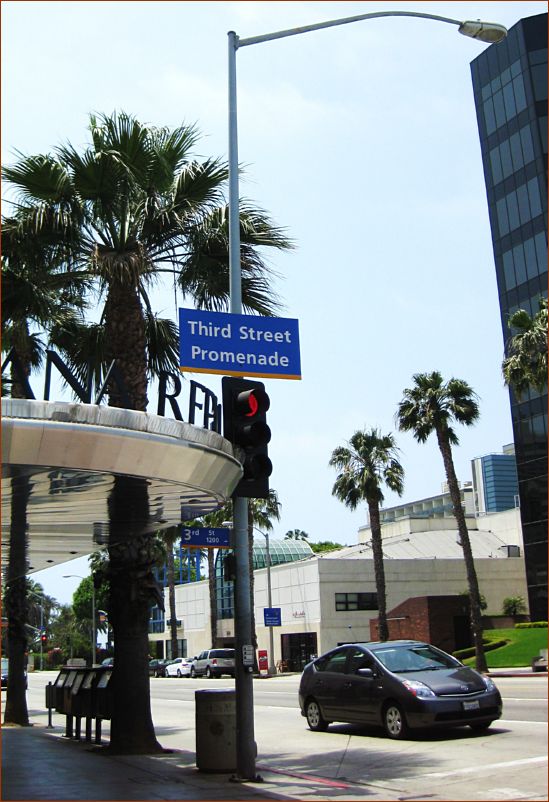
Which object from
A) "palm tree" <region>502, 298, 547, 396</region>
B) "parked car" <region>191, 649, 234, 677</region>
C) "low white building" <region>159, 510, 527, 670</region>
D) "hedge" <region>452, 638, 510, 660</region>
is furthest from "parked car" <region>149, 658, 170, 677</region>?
"palm tree" <region>502, 298, 547, 396</region>

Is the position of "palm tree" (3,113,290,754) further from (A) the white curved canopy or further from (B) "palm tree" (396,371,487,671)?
(B) "palm tree" (396,371,487,671)

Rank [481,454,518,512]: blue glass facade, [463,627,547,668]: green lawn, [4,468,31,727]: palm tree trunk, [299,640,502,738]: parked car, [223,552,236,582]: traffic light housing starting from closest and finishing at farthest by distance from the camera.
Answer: [223,552,236,582]: traffic light housing → [299,640,502,738]: parked car → [4,468,31,727]: palm tree trunk → [463,627,547,668]: green lawn → [481,454,518,512]: blue glass facade

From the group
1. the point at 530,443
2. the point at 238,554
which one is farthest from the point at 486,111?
the point at 238,554

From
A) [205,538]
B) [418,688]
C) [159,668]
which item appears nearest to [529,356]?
[205,538]

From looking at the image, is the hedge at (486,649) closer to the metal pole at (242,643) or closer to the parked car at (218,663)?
the parked car at (218,663)

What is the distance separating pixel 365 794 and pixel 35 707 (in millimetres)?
26422

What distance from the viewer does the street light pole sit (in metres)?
10.7

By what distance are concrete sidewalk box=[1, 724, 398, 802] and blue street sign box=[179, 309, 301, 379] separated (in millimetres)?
4629

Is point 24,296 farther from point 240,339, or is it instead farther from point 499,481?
point 499,481

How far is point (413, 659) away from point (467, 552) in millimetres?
26215

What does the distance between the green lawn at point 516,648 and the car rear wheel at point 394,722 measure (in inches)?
1053

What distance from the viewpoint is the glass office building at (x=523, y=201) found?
50.7 m

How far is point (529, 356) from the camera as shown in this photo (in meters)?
35.8

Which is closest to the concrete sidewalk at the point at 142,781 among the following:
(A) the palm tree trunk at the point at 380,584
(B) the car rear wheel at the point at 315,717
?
(B) the car rear wheel at the point at 315,717
